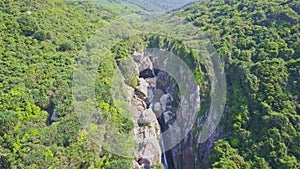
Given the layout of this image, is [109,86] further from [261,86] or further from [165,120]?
[261,86]

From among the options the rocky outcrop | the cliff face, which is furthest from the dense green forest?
the cliff face

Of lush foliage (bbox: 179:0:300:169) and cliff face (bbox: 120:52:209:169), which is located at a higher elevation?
lush foliage (bbox: 179:0:300:169)

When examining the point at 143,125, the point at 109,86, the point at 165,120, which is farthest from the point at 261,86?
the point at 109,86

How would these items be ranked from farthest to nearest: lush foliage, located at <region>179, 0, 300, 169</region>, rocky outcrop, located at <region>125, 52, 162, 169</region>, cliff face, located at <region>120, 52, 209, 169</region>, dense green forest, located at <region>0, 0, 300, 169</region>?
cliff face, located at <region>120, 52, 209, 169</region>, rocky outcrop, located at <region>125, 52, 162, 169</region>, lush foliage, located at <region>179, 0, 300, 169</region>, dense green forest, located at <region>0, 0, 300, 169</region>

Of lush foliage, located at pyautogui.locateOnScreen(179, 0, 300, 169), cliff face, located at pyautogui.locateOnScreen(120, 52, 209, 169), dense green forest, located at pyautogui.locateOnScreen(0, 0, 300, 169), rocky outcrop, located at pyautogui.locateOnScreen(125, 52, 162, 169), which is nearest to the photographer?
dense green forest, located at pyautogui.locateOnScreen(0, 0, 300, 169)

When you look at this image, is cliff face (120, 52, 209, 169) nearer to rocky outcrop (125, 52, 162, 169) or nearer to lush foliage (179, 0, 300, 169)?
rocky outcrop (125, 52, 162, 169)

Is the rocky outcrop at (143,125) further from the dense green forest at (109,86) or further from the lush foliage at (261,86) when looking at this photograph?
the lush foliage at (261,86)

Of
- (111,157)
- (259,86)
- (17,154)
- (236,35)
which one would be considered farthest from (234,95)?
(17,154)

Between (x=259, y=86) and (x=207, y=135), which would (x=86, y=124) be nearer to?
(x=207, y=135)

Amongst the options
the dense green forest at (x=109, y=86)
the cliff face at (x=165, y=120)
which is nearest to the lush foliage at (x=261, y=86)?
the dense green forest at (x=109, y=86)
